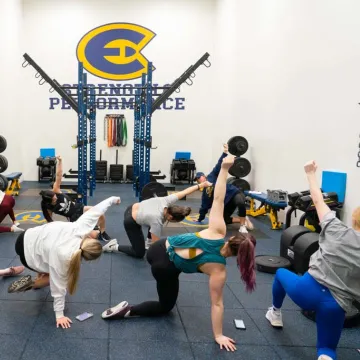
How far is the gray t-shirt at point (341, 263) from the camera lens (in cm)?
206

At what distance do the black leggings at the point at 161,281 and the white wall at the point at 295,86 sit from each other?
237cm

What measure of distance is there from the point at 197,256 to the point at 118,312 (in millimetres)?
816

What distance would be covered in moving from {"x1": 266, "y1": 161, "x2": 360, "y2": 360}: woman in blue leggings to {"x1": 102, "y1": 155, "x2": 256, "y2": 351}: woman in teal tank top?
1.23ft

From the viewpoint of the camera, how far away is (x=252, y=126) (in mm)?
7027

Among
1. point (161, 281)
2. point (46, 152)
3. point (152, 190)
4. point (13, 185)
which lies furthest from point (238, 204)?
point (46, 152)

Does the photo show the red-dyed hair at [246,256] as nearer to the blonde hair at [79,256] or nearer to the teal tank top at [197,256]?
the teal tank top at [197,256]

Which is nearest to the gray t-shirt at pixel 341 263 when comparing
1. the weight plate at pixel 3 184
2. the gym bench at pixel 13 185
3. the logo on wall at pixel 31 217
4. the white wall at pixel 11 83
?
the logo on wall at pixel 31 217

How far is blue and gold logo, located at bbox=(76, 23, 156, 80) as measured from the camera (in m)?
9.52

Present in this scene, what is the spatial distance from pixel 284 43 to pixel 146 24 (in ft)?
16.5

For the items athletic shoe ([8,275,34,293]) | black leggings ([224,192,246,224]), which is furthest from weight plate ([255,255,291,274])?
athletic shoe ([8,275,34,293])

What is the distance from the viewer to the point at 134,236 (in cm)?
393

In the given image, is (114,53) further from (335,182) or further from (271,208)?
(335,182)

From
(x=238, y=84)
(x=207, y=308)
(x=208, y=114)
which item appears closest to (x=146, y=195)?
(x=207, y=308)

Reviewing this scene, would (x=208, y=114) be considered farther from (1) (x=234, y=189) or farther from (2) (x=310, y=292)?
(2) (x=310, y=292)
